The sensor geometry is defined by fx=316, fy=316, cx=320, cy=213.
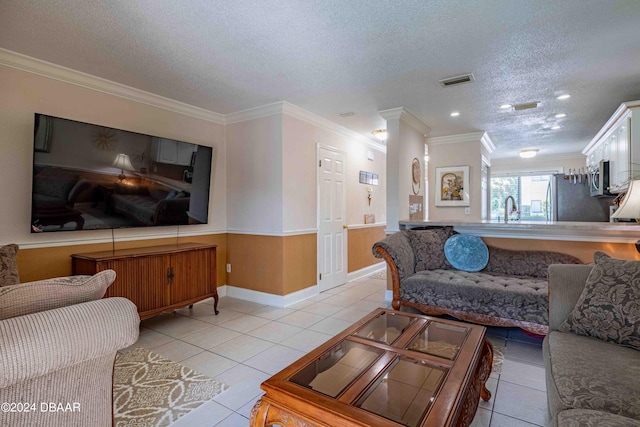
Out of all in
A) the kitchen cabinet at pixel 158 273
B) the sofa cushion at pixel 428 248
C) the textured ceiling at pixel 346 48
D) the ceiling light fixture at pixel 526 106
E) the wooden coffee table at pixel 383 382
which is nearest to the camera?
the wooden coffee table at pixel 383 382

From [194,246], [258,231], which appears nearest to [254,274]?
[258,231]

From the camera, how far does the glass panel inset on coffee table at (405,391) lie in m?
1.21

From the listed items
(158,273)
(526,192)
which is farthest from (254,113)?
(526,192)

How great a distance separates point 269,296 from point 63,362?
10.0 ft

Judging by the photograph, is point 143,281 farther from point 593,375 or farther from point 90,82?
point 593,375

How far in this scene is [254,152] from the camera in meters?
4.13

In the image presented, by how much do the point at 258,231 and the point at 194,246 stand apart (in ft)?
2.78

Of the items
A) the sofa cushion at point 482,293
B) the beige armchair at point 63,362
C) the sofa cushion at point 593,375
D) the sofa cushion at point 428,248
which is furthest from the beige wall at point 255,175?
the sofa cushion at point 593,375

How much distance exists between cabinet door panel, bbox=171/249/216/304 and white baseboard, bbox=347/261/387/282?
92.7 inches

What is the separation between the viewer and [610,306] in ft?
5.35

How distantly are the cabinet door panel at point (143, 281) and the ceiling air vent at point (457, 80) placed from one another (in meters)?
3.30

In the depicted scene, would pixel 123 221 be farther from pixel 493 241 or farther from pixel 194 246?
pixel 493 241

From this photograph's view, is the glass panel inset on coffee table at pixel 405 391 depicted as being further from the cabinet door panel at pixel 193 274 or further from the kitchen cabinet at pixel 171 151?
the kitchen cabinet at pixel 171 151

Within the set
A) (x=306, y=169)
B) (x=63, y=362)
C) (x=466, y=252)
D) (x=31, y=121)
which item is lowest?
(x=63, y=362)
